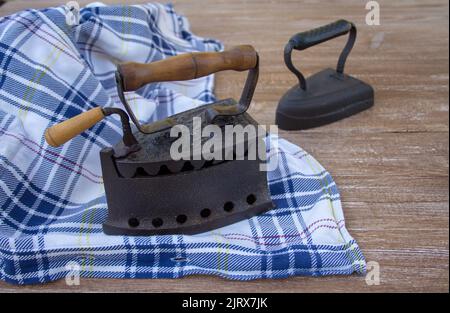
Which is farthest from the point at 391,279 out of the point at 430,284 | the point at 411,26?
the point at 411,26

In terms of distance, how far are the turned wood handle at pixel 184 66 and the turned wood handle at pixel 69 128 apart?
A: 48mm

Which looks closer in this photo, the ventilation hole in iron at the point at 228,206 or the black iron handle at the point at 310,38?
the ventilation hole in iron at the point at 228,206

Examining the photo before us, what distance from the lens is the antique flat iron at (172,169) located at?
2.01ft

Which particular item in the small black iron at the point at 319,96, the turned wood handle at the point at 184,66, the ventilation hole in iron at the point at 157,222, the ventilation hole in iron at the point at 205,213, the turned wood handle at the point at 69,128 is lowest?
the ventilation hole in iron at the point at 157,222

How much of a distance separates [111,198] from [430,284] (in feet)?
1.23

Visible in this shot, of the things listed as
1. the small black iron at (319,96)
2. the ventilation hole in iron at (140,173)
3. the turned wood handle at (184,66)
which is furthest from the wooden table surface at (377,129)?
the turned wood handle at (184,66)

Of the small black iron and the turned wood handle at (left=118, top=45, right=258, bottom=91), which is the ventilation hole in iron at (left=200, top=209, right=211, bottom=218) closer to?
the turned wood handle at (left=118, top=45, right=258, bottom=91)

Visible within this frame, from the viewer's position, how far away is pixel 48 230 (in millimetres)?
659

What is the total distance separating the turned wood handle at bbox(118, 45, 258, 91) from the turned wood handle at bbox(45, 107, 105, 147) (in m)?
0.05

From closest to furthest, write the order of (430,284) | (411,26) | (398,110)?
(430,284), (398,110), (411,26)

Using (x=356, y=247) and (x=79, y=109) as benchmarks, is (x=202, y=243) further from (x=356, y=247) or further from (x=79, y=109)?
(x=79, y=109)

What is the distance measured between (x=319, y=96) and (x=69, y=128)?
42cm

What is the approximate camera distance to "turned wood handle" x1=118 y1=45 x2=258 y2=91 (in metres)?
0.61

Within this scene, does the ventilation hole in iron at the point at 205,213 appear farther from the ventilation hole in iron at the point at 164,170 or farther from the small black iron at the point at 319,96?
the small black iron at the point at 319,96
